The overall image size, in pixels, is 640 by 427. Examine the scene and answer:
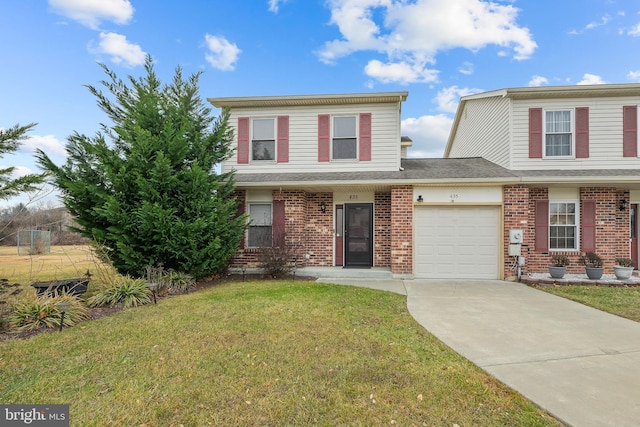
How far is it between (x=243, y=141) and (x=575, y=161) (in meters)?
10.4

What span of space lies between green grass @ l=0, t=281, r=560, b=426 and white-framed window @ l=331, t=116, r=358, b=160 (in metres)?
5.96

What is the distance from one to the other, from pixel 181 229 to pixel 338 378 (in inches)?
217

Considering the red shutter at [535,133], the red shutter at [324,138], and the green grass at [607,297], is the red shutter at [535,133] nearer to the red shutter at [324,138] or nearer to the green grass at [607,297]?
the green grass at [607,297]

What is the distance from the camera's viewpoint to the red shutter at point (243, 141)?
1001 cm

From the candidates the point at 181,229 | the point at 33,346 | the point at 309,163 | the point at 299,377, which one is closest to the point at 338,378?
the point at 299,377

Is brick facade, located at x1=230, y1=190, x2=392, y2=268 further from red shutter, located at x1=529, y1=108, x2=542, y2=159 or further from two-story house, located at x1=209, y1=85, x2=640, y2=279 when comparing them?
red shutter, located at x1=529, y1=108, x2=542, y2=159

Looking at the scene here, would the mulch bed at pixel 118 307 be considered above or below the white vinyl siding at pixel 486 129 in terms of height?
below

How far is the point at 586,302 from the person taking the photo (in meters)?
6.06

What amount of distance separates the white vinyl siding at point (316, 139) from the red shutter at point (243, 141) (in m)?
0.19

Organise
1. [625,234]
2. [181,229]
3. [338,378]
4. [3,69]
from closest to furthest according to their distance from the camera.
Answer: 1. [338,378]
2. [3,69]
3. [181,229]
4. [625,234]

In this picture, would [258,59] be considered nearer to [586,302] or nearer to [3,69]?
[3,69]

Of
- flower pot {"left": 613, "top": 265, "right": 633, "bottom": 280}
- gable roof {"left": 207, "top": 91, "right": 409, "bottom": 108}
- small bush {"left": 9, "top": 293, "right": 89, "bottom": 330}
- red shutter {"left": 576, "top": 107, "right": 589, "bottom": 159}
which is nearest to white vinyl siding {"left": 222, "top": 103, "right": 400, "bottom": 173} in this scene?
gable roof {"left": 207, "top": 91, "right": 409, "bottom": 108}

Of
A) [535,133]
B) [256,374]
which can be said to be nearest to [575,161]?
[535,133]

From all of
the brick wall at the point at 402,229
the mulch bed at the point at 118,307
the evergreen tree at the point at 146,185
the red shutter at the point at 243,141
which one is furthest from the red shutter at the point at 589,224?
the red shutter at the point at 243,141
